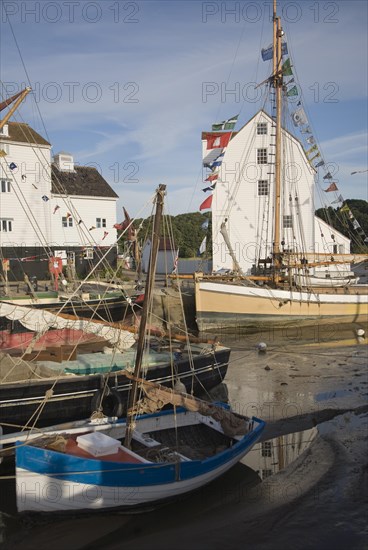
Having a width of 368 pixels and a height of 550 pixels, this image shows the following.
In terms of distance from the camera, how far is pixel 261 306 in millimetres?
31016

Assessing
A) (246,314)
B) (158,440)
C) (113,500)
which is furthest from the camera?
(246,314)

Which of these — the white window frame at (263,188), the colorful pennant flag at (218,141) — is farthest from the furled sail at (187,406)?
the white window frame at (263,188)

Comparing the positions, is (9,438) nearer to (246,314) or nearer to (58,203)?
(246,314)

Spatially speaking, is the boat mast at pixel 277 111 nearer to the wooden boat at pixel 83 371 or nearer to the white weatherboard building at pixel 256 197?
the white weatherboard building at pixel 256 197

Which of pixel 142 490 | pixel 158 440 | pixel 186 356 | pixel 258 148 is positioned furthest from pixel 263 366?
pixel 258 148

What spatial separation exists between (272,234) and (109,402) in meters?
29.6

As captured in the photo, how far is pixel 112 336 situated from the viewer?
1659 cm

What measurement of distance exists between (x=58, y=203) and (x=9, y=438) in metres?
38.5

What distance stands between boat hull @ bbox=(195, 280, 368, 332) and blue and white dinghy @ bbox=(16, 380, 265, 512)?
19.2 m

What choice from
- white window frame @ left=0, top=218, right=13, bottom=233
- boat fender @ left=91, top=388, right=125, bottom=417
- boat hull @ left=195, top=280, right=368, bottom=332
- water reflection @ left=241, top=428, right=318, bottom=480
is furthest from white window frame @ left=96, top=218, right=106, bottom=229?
water reflection @ left=241, top=428, right=318, bottom=480

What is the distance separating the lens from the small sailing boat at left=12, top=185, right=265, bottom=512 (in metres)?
8.59

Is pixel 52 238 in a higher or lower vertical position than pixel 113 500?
higher

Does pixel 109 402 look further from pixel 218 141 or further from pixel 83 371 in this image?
pixel 218 141

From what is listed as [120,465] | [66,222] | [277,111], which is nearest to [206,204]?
[277,111]
